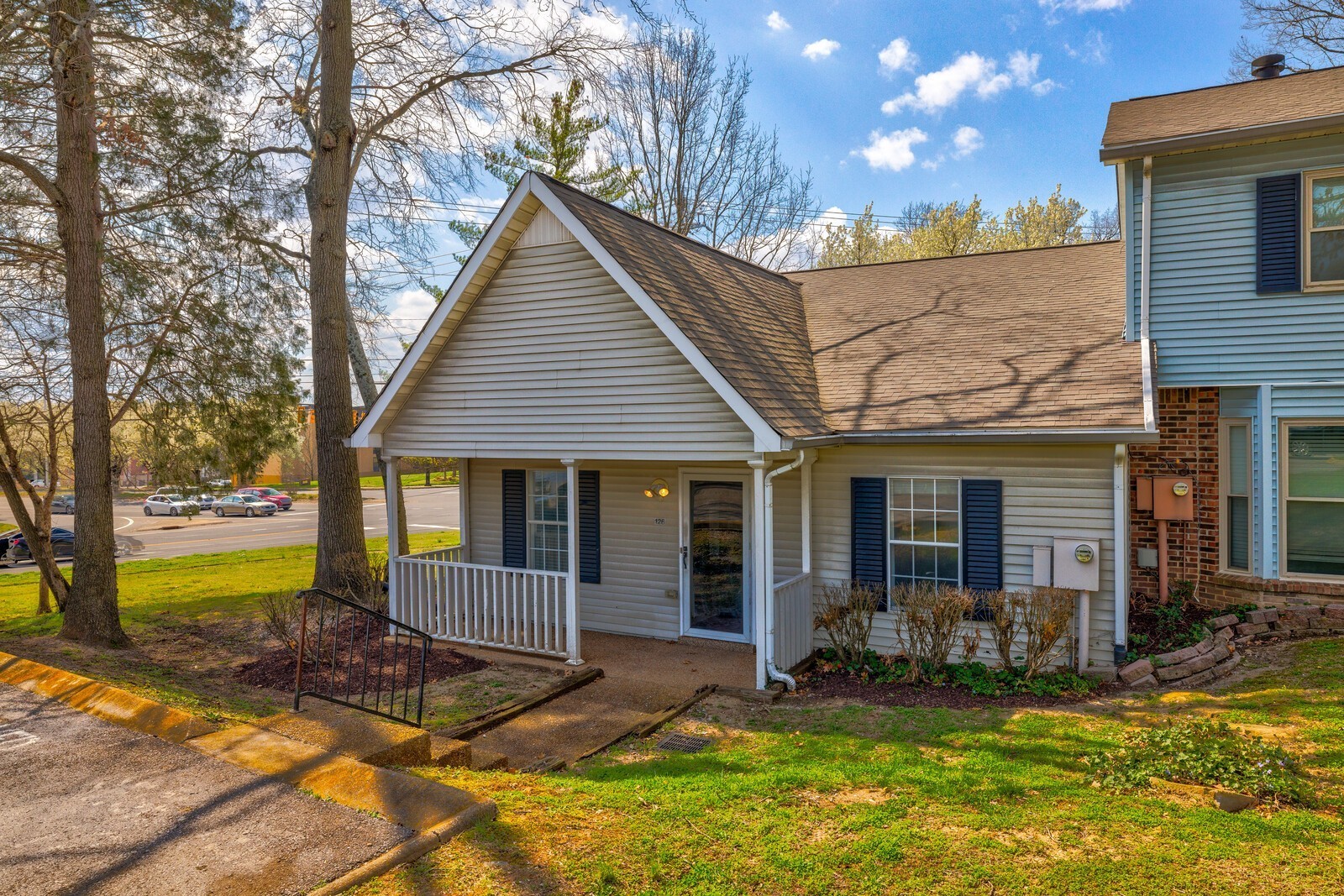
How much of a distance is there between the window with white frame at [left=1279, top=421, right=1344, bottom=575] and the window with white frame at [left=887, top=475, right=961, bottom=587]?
410 centimetres

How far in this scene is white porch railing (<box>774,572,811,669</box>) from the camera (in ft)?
26.5

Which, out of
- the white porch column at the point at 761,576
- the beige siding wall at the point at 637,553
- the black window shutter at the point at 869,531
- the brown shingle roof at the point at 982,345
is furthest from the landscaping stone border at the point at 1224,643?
the beige siding wall at the point at 637,553

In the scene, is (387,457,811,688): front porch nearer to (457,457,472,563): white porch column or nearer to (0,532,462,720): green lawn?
(457,457,472,563): white porch column

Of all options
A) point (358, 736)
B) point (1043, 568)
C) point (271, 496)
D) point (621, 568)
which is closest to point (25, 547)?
point (271, 496)

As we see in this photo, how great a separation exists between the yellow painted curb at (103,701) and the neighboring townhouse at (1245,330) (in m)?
10.0

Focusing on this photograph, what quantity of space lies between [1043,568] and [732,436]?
3482 millimetres

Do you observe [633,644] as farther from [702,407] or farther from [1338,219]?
[1338,219]

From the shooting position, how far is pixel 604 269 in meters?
8.34

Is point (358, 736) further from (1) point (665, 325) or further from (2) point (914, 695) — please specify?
(2) point (914, 695)

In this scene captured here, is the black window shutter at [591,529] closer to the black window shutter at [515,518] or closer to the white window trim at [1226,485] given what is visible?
the black window shutter at [515,518]

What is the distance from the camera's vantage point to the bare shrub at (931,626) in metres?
7.76

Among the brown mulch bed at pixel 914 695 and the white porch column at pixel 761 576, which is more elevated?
the white porch column at pixel 761 576

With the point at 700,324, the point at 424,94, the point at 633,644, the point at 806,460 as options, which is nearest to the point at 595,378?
the point at 700,324

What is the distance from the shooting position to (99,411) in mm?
9578
